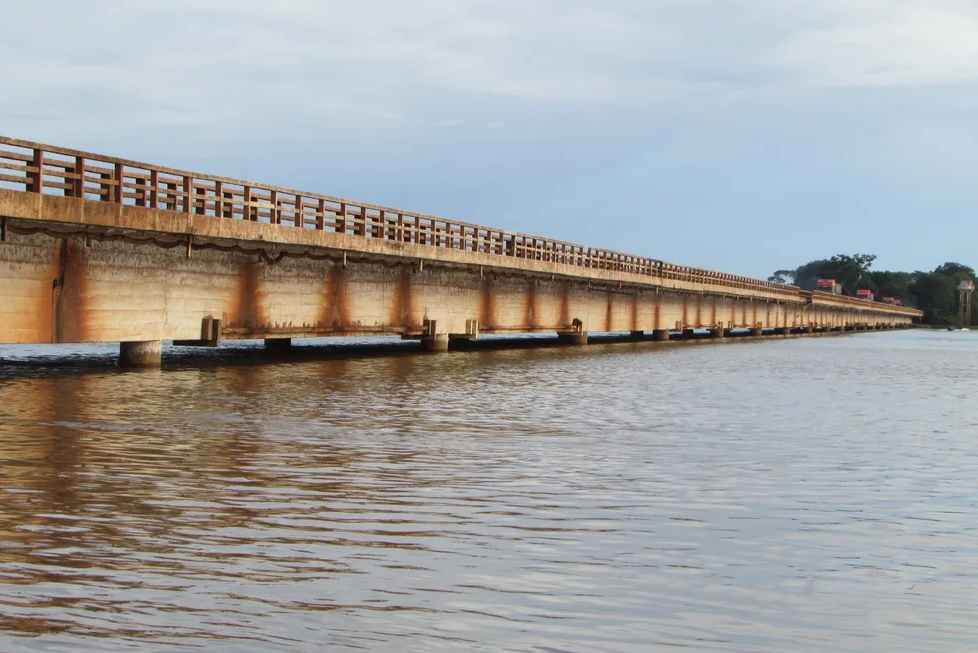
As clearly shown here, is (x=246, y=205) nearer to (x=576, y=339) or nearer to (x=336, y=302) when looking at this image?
(x=336, y=302)

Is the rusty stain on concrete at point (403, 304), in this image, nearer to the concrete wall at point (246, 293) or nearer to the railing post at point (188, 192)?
the concrete wall at point (246, 293)

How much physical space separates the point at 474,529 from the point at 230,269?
2350cm

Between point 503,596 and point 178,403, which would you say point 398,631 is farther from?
point 178,403

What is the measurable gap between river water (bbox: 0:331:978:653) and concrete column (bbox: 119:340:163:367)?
8.37 meters

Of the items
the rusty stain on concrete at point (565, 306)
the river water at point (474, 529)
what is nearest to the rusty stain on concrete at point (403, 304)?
the rusty stain on concrete at point (565, 306)

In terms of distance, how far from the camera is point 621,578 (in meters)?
7.89

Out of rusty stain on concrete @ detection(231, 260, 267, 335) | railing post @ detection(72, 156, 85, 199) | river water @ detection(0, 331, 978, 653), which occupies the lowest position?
river water @ detection(0, 331, 978, 653)

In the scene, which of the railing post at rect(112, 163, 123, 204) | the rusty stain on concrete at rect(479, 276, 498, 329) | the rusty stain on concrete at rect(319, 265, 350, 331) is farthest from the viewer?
the rusty stain on concrete at rect(479, 276, 498, 329)

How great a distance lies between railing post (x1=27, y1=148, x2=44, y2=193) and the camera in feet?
79.6

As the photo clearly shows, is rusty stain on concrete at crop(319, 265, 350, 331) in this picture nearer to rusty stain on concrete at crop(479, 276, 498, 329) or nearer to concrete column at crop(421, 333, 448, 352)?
concrete column at crop(421, 333, 448, 352)

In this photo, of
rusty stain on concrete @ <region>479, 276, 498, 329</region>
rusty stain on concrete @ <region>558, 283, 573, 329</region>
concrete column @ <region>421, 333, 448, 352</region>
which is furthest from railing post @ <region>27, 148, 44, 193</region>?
rusty stain on concrete @ <region>558, 283, 573, 329</region>

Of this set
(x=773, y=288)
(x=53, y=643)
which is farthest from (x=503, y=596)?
(x=773, y=288)

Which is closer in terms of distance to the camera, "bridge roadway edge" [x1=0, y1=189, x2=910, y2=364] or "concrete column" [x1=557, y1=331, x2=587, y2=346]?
"bridge roadway edge" [x1=0, y1=189, x2=910, y2=364]

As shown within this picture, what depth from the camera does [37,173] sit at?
79.5 ft
